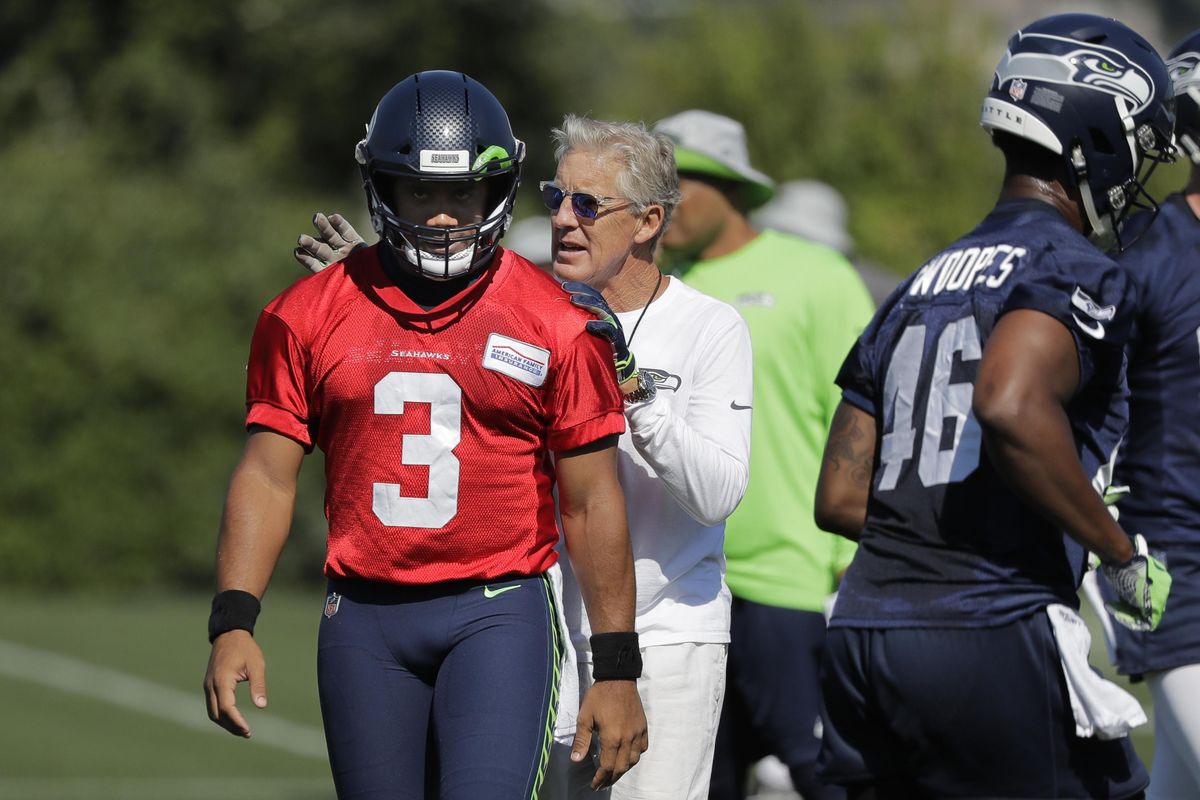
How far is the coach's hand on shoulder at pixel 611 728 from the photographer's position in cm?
422

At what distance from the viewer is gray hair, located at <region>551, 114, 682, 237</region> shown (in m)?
4.86

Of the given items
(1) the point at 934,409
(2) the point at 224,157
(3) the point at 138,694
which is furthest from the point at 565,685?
(2) the point at 224,157

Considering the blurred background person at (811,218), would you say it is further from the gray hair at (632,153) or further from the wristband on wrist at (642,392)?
the wristband on wrist at (642,392)

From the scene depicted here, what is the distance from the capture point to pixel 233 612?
13.7 ft

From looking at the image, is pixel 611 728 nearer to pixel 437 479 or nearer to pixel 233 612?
pixel 437 479

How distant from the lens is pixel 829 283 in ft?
22.9

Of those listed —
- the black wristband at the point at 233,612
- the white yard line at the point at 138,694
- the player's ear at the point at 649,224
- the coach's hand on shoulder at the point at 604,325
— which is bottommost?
the white yard line at the point at 138,694

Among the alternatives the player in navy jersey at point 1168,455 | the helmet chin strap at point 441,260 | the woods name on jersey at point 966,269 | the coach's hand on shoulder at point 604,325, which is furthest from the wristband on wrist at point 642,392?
the player in navy jersey at point 1168,455

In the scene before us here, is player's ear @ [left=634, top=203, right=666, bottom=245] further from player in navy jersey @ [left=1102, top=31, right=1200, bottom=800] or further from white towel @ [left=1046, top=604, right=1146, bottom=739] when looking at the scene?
white towel @ [left=1046, top=604, right=1146, bottom=739]

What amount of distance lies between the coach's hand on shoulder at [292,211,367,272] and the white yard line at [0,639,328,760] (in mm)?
7478

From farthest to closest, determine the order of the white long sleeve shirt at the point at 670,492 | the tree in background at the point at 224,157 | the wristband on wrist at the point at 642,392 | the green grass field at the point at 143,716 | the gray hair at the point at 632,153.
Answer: the tree in background at the point at 224,157
the green grass field at the point at 143,716
the gray hair at the point at 632,153
the white long sleeve shirt at the point at 670,492
the wristband on wrist at the point at 642,392

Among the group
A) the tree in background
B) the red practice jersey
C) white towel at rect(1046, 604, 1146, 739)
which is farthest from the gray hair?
the tree in background

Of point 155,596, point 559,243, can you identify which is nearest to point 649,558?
point 559,243

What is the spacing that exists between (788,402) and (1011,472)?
117 inches
